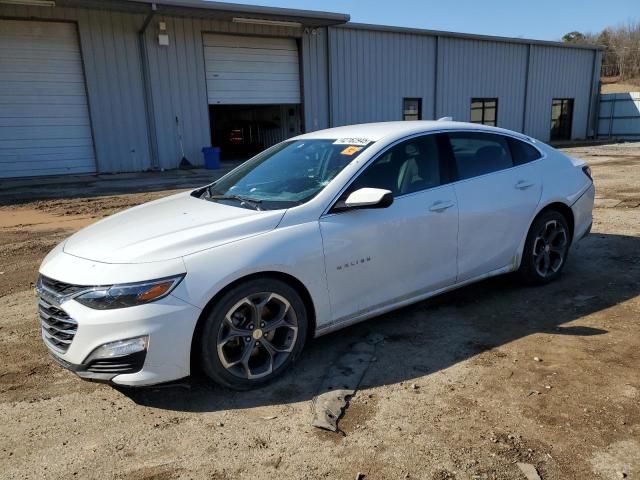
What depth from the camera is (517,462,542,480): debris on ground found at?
7.72 ft

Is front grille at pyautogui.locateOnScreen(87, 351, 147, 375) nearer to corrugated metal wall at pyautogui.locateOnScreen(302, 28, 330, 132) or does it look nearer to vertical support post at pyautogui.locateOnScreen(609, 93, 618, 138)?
corrugated metal wall at pyautogui.locateOnScreen(302, 28, 330, 132)

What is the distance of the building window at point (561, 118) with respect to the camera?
28656 millimetres

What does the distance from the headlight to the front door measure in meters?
1.08

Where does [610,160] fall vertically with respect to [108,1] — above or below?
below

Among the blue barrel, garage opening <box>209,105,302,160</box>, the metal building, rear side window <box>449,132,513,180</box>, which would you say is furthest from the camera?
garage opening <box>209,105,302,160</box>

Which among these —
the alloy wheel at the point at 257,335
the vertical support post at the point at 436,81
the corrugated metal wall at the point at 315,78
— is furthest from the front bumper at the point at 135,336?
the vertical support post at the point at 436,81

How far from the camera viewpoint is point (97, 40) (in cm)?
1558

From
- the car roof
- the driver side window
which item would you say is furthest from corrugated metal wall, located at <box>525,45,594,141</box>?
the driver side window

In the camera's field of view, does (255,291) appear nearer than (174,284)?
No

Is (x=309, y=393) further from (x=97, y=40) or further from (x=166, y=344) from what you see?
(x=97, y=40)

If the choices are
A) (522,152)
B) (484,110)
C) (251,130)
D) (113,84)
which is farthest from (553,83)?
(522,152)

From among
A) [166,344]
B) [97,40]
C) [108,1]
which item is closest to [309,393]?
[166,344]

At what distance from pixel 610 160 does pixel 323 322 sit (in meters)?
17.1

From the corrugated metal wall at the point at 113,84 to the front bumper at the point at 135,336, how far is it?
48.8 feet
